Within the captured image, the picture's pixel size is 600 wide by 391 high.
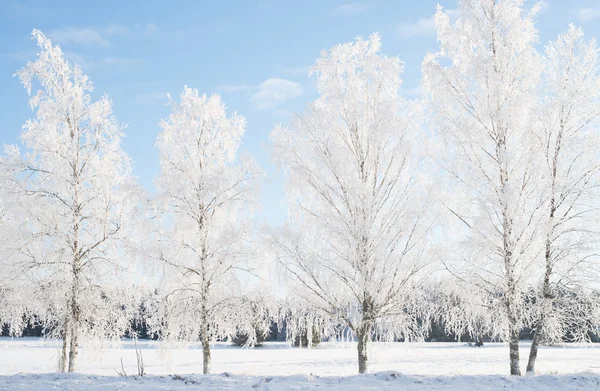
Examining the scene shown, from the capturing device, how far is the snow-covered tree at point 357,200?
9.87 meters

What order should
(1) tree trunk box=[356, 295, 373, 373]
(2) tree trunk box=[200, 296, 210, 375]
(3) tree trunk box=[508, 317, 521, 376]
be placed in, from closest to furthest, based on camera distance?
(1) tree trunk box=[356, 295, 373, 373] < (3) tree trunk box=[508, 317, 521, 376] < (2) tree trunk box=[200, 296, 210, 375]

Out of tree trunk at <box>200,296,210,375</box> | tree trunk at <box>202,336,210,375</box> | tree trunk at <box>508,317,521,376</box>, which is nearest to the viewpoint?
tree trunk at <box>508,317,521,376</box>

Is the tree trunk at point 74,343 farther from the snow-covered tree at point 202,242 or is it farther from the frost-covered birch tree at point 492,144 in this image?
the frost-covered birch tree at point 492,144

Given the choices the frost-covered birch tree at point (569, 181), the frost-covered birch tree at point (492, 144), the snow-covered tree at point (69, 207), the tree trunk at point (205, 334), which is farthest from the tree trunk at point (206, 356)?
the frost-covered birch tree at point (569, 181)

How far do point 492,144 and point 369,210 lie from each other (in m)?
3.93

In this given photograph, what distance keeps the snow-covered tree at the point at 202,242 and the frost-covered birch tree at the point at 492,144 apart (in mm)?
5623

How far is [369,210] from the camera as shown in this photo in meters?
9.83

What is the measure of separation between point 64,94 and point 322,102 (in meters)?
8.91

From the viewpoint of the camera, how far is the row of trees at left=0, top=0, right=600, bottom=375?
1024 cm

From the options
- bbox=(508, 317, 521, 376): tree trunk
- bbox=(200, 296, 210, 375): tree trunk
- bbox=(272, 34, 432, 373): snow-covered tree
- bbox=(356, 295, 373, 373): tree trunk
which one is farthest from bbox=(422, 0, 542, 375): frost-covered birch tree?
bbox=(200, 296, 210, 375): tree trunk

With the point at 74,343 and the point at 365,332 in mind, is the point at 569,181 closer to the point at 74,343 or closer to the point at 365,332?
the point at 365,332

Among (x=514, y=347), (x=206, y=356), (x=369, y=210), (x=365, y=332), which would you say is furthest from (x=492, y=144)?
(x=206, y=356)

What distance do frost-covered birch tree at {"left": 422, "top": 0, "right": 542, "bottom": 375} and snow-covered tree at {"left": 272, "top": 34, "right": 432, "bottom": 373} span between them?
121 centimetres

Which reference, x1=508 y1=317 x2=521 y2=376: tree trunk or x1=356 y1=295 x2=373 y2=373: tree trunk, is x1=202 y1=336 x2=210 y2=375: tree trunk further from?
x1=508 y1=317 x2=521 y2=376: tree trunk
